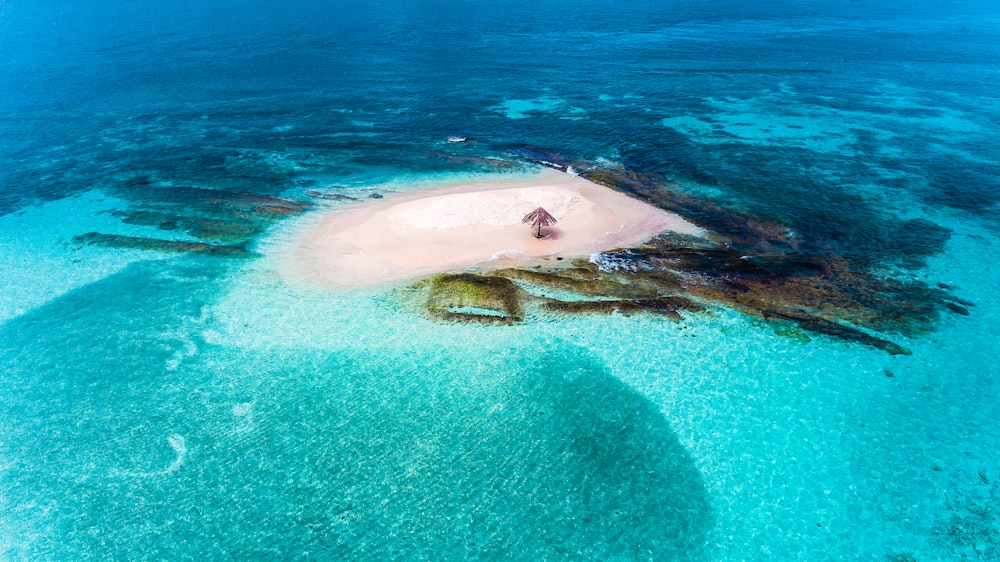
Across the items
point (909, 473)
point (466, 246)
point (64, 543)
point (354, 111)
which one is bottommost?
point (64, 543)

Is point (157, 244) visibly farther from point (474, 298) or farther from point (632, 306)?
point (632, 306)

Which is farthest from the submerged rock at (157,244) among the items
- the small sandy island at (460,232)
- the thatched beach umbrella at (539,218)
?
the thatched beach umbrella at (539,218)

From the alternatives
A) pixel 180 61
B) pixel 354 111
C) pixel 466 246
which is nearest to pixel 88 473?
pixel 466 246

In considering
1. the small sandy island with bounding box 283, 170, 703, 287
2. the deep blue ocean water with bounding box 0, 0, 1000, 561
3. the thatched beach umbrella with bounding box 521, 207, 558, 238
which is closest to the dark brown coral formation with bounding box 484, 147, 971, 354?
the deep blue ocean water with bounding box 0, 0, 1000, 561

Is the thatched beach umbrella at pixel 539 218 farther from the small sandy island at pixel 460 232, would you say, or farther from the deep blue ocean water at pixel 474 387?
the deep blue ocean water at pixel 474 387

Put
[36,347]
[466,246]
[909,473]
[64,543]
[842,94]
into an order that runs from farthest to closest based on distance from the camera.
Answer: [842,94]
[466,246]
[36,347]
[909,473]
[64,543]

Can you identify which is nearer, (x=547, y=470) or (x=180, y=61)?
(x=547, y=470)

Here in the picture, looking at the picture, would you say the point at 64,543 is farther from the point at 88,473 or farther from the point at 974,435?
the point at 974,435

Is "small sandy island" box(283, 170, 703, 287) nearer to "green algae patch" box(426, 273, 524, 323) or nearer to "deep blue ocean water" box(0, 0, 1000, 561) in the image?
"green algae patch" box(426, 273, 524, 323)
